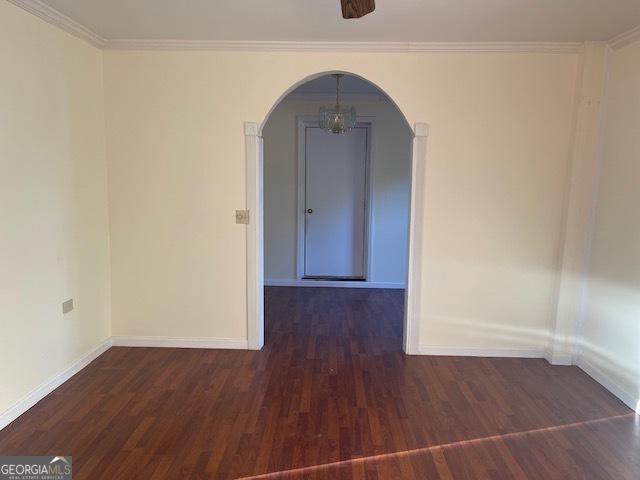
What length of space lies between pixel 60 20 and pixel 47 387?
7.44 feet

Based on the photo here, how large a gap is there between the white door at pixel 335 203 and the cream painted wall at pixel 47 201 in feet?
8.98

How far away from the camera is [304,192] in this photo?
561 cm

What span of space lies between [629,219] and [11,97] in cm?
371

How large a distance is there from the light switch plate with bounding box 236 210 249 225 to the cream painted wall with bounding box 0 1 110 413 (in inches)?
40.1

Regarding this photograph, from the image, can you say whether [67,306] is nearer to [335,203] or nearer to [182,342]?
[182,342]

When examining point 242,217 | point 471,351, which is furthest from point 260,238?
point 471,351

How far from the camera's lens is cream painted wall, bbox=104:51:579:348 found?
10.7 ft

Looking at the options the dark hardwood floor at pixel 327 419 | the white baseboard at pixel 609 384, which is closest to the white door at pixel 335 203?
the dark hardwood floor at pixel 327 419

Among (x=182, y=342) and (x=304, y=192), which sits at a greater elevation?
(x=304, y=192)

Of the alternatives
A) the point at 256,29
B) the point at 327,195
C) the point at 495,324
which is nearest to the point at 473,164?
the point at 495,324

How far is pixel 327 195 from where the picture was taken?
18.5 feet

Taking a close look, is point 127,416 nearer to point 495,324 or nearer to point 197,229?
point 197,229

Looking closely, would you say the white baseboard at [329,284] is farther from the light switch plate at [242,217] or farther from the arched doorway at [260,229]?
the light switch plate at [242,217]
